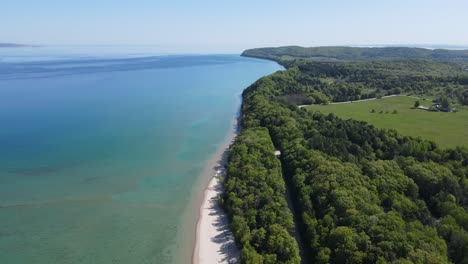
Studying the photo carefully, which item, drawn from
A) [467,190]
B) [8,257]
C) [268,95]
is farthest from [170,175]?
[268,95]

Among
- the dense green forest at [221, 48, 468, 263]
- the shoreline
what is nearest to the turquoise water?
the shoreline

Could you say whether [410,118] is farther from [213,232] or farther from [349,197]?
[213,232]

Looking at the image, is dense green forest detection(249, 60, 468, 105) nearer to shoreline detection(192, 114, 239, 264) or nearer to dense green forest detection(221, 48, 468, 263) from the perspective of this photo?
dense green forest detection(221, 48, 468, 263)

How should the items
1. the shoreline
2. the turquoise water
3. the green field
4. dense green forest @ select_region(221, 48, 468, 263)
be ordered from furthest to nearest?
1. the green field
2. the turquoise water
3. the shoreline
4. dense green forest @ select_region(221, 48, 468, 263)

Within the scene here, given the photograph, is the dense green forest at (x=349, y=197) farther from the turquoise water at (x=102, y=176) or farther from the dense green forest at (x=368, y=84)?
the dense green forest at (x=368, y=84)

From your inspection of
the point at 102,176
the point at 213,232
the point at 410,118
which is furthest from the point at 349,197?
the point at 410,118

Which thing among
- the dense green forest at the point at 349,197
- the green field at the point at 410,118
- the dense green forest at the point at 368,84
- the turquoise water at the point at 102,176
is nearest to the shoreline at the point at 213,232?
the turquoise water at the point at 102,176
